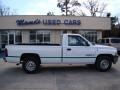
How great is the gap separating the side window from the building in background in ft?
65.4

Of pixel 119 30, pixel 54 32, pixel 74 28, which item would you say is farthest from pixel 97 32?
pixel 119 30

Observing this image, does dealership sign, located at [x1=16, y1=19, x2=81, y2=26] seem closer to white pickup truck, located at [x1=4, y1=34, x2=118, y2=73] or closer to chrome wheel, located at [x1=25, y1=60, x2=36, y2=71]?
white pickup truck, located at [x1=4, y1=34, x2=118, y2=73]

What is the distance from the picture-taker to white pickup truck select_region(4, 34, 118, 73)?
40.7 ft

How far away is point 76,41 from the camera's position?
1284 centimetres

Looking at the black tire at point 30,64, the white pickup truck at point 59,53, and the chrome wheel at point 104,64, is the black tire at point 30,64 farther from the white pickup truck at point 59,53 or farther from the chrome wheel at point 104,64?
the chrome wheel at point 104,64

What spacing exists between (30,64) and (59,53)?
1606mm

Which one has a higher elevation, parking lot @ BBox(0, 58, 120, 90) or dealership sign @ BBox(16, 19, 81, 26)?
dealership sign @ BBox(16, 19, 81, 26)

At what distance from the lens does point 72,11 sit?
59031 mm

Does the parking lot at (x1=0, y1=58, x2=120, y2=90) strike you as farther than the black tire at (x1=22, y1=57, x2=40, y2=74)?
No

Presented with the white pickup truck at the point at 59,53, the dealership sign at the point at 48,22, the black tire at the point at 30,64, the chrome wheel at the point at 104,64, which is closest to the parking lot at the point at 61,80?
the black tire at the point at 30,64

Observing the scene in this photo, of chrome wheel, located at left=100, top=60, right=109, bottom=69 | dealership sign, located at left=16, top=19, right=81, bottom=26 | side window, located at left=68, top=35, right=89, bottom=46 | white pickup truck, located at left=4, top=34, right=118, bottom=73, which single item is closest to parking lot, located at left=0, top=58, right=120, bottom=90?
chrome wheel, located at left=100, top=60, right=109, bottom=69

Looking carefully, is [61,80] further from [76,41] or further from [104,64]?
[104,64]

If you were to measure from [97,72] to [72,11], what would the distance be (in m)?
47.2

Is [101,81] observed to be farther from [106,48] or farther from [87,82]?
[106,48]
